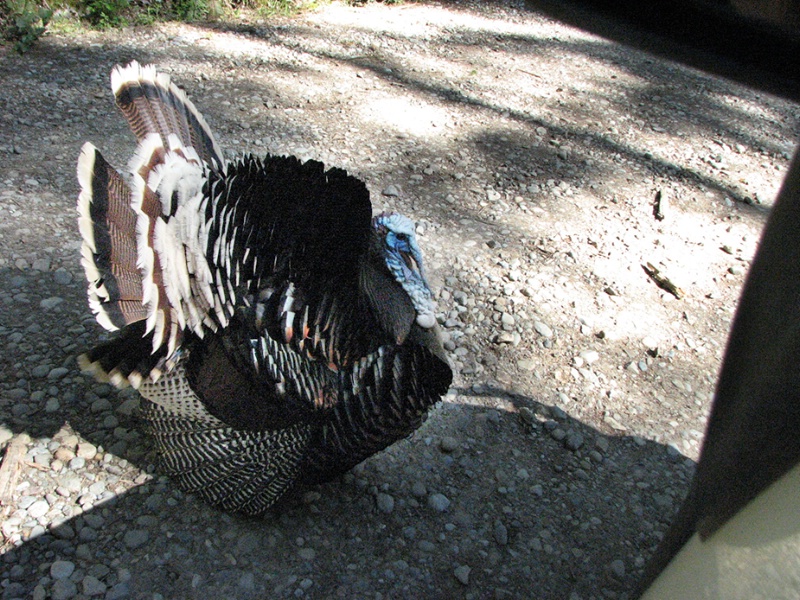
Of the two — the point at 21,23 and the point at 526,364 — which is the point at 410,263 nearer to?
the point at 526,364

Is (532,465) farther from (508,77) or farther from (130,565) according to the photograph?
(508,77)

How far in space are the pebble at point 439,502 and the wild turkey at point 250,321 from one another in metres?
0.42

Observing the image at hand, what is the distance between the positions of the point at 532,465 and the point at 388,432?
824 mm

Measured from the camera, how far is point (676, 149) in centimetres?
511

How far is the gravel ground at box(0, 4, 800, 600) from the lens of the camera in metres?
2.36

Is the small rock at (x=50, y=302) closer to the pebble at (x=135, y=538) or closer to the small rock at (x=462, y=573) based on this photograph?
the pebble at (x=135, y=538)

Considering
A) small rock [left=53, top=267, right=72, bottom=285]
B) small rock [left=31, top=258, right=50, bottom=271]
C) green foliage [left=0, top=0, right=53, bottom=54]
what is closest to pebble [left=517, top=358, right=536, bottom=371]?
small rock [left=53, top=267, right=72, bottom=285]

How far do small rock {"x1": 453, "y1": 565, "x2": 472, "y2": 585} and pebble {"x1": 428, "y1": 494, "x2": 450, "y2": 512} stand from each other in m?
0.25

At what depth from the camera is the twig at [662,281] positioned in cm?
375

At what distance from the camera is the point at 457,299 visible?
3.48m

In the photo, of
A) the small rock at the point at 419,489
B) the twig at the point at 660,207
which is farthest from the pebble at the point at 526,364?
the twig at the point at 660,207

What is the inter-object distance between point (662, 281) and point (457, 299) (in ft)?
4.22

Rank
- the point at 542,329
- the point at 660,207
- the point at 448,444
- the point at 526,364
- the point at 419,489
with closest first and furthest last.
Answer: the point at 419,489 < the point at 448,444 < the point at 526,364 < the point at 542,329 < the point at 660,207

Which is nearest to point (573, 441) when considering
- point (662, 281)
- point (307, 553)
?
point (307, 553)
